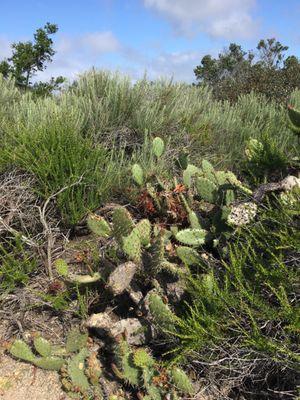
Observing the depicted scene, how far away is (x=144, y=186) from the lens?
15.4ft

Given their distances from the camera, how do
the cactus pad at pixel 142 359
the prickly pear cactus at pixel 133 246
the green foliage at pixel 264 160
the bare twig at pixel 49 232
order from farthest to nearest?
the green foliage at pixel 264 160 < the bare twig at pixel 49 232 < the prickly pear cactus at pixel 133 246 < the cactus pad at pixel 142 359

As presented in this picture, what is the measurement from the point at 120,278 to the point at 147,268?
1.10ft

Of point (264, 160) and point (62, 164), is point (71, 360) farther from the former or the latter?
point (264, 160)

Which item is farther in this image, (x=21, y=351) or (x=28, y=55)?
(x=28, y=55)

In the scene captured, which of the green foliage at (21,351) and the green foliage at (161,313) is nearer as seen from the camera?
the green foliage at (161,313)

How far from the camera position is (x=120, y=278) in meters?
3.20

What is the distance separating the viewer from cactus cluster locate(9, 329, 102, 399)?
117 inches

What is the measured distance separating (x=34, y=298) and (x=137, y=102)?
11.4ft

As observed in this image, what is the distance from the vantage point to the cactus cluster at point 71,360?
2.98 metres

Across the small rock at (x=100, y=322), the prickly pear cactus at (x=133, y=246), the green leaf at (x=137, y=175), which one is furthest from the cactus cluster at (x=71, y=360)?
the green leaf at (x=137, y=175)

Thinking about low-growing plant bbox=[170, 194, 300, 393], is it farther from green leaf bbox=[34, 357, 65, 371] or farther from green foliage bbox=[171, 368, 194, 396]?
green leaf bbox=[34, 357, 65, 371]

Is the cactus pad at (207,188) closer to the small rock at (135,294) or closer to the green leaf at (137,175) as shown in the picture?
the green leaf at (137,175)

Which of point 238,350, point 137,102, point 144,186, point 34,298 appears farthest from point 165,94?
point 238,350

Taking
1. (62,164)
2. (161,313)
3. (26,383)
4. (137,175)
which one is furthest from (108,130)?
(26,383)
